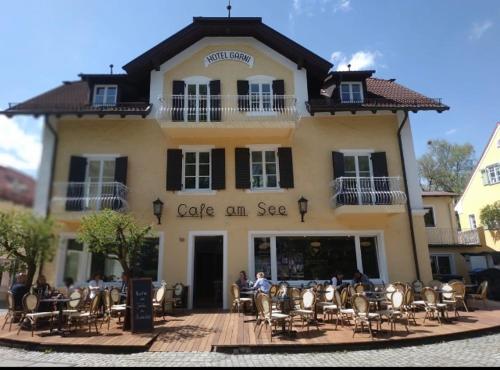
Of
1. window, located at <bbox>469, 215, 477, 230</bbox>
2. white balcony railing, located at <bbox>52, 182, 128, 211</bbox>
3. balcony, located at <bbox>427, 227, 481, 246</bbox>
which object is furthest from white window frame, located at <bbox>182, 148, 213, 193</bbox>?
window, located at <bbox>469, 215, 477, 230</bbox>

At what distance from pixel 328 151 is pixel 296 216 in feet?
10.2

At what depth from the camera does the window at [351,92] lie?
50.5ft

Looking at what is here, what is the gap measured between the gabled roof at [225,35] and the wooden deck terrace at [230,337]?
10.6 m

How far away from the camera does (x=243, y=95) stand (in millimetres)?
14836

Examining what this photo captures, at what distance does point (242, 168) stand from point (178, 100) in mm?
3973

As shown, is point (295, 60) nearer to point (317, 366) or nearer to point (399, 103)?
point (399, 103)

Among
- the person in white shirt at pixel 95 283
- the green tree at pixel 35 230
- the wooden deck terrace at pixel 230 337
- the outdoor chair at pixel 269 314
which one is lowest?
the wooden deck terrace at pixel 230 337

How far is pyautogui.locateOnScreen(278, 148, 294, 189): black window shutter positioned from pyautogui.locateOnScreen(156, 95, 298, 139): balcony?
2.22ft

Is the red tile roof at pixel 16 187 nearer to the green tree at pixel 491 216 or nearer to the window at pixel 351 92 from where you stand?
the window at pixel 351 92

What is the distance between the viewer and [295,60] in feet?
51.0

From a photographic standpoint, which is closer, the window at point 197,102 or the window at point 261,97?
the window at point 197,102

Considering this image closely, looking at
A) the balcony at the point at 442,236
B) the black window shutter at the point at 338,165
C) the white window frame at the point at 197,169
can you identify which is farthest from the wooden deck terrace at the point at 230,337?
the balcony at the point at 442,236

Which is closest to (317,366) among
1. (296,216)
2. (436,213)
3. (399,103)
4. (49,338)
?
(49,338)

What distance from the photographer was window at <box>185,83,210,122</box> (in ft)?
47.5
